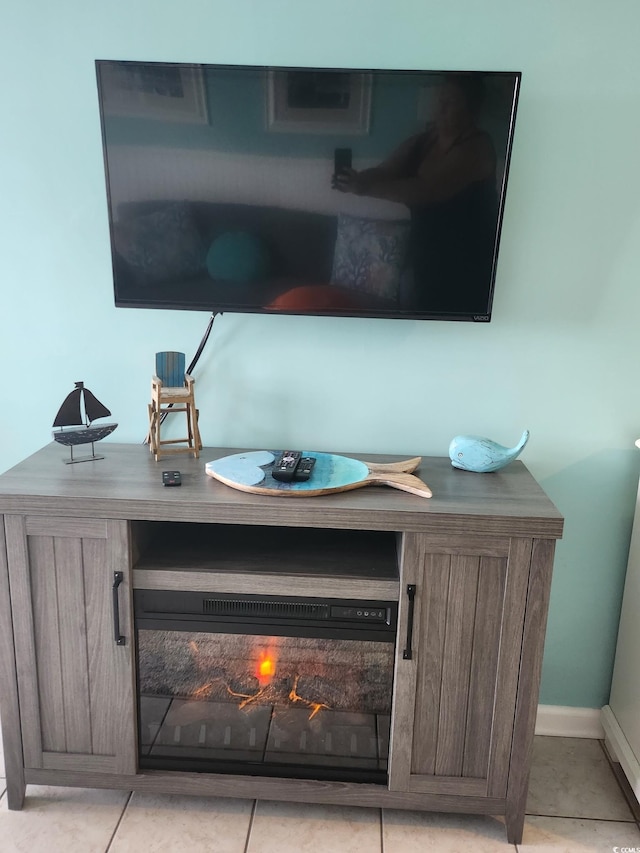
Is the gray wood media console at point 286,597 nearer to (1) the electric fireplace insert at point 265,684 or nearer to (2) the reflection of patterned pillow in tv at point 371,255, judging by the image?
(1) the electric fireplace insert at point 265,684

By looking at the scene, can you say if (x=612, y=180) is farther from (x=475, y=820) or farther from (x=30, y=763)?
(x=30, y=763)

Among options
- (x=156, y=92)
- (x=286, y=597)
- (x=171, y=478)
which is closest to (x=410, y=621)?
(x=286, y=597)

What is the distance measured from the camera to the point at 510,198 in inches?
65.5

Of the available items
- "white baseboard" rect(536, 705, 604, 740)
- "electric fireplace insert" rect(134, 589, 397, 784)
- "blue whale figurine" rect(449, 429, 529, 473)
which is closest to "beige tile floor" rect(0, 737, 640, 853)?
"electric fireplace insert" rect(134, 589, 397, 784)

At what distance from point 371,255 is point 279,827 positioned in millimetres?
1387

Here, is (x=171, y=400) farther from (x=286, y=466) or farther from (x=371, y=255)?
(x=371, y=255)

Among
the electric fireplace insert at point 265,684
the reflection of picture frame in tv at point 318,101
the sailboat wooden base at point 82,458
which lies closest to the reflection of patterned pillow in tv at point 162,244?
the reflection of picture frame in tv at point 318,101

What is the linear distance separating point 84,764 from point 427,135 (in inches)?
66.1

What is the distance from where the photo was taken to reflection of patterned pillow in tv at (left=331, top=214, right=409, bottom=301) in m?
1.58

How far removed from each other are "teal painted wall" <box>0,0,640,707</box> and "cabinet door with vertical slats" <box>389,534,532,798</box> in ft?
1.50

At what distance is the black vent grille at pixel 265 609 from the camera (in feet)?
4.89

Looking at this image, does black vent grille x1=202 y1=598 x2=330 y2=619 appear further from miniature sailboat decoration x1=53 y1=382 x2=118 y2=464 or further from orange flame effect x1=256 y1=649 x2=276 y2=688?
miniature sailboat decoration x1=53 y1=382 x2=118 y2=464

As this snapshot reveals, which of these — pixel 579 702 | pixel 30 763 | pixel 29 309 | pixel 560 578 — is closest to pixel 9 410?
pixel 29 309

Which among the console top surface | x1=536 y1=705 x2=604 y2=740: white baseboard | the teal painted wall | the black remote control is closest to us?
the console top surface
